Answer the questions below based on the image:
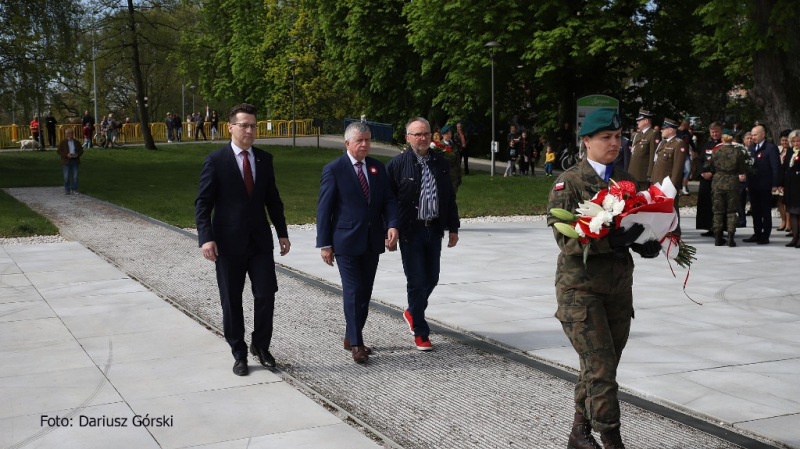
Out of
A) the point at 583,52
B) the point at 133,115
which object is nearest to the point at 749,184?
the point at 583,52

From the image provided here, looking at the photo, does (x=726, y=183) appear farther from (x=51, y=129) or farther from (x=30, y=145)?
(x=51, y=129)

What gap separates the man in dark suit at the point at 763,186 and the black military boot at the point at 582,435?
11451 millimetres

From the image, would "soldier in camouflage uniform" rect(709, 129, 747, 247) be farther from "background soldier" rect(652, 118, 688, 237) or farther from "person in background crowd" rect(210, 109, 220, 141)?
"person in background crowd" rect(210, 109, 220, 141)

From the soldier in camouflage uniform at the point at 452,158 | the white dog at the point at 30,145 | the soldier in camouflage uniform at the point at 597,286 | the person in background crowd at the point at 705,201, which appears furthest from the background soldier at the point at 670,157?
the white dog at the point at 30,145

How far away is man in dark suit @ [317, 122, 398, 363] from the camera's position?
7340mm

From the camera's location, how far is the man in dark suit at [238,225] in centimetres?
693

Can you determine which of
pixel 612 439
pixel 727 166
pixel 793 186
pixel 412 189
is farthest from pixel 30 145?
pixel 612 439

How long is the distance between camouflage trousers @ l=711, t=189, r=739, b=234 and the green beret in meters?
10.6

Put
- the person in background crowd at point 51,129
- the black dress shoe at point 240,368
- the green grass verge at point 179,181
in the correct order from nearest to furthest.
Result: the black dress shoe at point 240,368 → the green grass verge at point 179,181 → the person in background crowd at point 51,129

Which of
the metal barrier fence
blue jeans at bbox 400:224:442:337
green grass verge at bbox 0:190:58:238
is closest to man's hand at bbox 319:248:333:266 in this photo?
blue jeans at bbox 400:224:442:337

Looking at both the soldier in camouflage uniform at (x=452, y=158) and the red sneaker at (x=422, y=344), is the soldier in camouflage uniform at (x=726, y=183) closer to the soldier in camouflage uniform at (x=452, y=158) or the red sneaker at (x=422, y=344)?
the soldier in camouflage uniform at (x=452, y=158)

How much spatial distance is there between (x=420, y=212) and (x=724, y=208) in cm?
880

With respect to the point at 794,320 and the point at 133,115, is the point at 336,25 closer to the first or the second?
the point at 133,115

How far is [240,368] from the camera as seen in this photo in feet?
23.0
